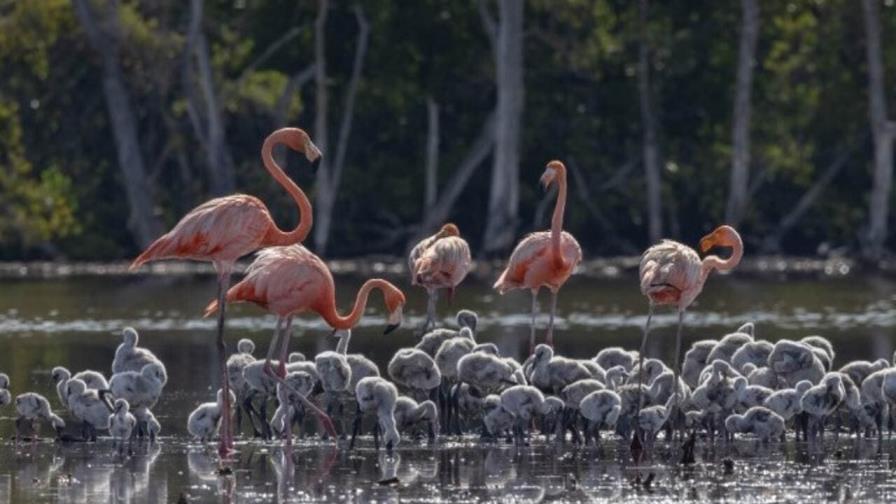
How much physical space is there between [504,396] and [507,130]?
26.9m

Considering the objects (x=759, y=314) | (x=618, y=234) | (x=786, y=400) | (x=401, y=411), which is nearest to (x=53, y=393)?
(x=401, y=411)

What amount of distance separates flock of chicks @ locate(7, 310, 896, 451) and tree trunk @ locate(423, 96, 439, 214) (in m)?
26.1

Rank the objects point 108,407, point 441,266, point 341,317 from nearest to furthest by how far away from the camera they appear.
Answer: point 108,407 < point 341,317 < point 441,266

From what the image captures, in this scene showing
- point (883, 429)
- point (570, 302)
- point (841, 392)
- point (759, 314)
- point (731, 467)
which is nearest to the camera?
point (731, 467)

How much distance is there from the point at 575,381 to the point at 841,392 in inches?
77.2

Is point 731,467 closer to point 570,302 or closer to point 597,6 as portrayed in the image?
point 570,302

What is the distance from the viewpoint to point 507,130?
43.2 m

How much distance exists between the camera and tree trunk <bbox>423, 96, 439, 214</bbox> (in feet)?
145

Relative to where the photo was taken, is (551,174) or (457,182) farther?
(457,182)

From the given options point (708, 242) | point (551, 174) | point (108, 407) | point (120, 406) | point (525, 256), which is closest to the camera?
point (120, 406)

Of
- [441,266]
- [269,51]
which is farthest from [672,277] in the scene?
[269,51]

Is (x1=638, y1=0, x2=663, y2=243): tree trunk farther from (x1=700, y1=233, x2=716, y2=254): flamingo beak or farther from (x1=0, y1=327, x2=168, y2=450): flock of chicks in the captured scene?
(x1=0, y1=327, x2=168, y2=450): flock of chicks

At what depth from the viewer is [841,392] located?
1647cm

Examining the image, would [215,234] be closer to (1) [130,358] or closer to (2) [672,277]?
(1) [130,358]
